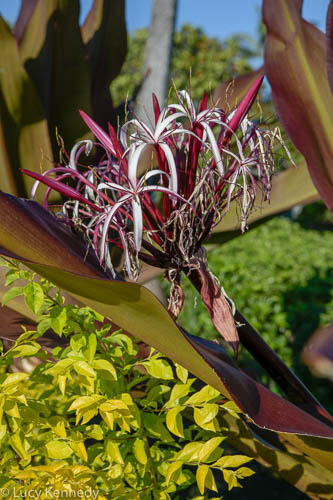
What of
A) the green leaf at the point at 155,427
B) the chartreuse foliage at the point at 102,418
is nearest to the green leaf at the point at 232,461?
the chartreuse foliage at the point at 102,418

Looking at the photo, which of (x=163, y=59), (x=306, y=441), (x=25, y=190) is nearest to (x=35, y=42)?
(x=25, y=190)

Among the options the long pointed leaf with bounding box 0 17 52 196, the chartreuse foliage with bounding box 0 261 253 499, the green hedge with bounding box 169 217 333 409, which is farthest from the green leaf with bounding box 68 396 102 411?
the green hedge with bounding box 169 217 333 409

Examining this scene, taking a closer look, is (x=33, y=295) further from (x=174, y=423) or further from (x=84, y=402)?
(x=174, y=423)

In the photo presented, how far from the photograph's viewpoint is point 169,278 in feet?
3.30

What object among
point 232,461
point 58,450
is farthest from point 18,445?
point 232,461

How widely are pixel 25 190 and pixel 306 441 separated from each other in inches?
52.4

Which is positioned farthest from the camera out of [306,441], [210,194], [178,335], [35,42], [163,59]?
[163,59]

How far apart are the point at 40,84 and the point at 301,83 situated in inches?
41.8

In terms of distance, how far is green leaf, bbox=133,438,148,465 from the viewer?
973 millimetres

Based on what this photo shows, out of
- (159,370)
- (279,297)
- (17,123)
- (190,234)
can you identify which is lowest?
(279,297)

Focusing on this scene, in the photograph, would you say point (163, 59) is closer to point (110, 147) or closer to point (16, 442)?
point (110, 147)

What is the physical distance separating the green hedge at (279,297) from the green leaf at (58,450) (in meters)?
2.24

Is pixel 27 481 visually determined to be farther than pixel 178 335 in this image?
Yes

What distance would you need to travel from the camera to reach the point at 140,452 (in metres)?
0.97
